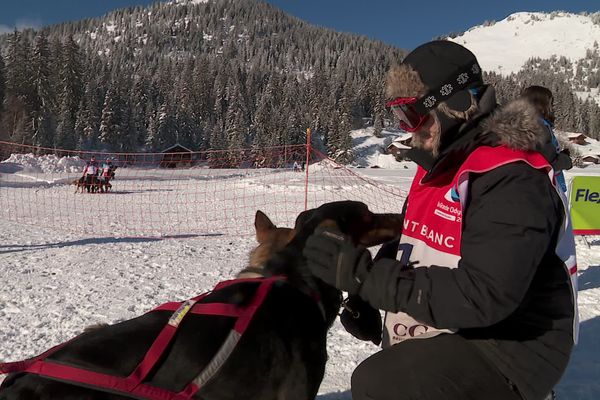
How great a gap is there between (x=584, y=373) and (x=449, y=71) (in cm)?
271

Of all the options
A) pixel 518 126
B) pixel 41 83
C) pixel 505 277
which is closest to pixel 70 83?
pixel 41 83

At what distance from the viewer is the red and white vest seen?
1367mm

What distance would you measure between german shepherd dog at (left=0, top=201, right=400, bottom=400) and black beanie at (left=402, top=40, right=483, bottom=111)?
2.63 ft

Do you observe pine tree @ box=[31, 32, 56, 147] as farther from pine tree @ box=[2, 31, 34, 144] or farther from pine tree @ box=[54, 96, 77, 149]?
pine tree @ box=[54, 96, 77, 149]

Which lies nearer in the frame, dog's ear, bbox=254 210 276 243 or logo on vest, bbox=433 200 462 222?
logo on vest, bbox=433 200 462 222

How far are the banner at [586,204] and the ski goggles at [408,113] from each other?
19.9ft

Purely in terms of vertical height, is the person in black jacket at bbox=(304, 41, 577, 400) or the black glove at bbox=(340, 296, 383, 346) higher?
the person in black jacket at bbox=(304, 41, 577, 400)

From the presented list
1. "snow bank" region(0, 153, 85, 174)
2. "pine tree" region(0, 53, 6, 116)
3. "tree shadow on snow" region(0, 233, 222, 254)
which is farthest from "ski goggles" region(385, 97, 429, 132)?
"pine tree" region(0, 53, 6, 116)

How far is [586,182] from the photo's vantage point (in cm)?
658

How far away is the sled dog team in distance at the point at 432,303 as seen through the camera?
1.28 meters

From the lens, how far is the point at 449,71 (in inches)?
60.8

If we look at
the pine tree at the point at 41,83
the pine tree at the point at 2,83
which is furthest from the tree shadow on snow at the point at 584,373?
the pine tree at the point at 2,83

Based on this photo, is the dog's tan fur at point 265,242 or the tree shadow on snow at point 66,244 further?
the tree shadow on snow at point 66,244

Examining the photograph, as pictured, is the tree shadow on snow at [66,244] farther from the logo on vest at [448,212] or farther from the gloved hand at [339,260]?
the logo on vest at [448,212]
